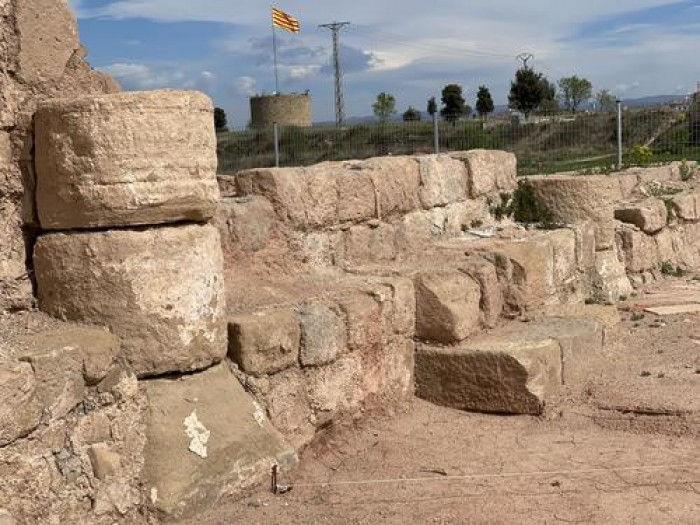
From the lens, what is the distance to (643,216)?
389 inches

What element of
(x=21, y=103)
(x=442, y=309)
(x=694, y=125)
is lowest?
(x=442, y=309)

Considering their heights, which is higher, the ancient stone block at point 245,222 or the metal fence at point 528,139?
the metal fence at point 528,139

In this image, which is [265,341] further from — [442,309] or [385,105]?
[385,105]

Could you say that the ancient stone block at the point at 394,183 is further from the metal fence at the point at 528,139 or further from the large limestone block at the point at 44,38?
the metal fence at the point at 528,139

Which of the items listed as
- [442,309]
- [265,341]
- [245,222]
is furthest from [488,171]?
[265,341]

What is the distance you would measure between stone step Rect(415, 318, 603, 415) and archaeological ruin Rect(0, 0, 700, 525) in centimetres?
1

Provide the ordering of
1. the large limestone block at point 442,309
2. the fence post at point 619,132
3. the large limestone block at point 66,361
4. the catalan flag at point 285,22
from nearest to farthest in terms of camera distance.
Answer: the large limestone block at point 66,361 < the large limestone block at point 442,309 < the fence post at point 619,132 < the catalan flag at point 285,22

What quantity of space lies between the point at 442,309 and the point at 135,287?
2216mm

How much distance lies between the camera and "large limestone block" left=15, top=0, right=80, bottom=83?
4.03 metres

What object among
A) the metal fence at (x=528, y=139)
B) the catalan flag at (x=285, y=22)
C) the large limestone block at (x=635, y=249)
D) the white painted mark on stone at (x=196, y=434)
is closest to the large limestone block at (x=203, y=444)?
the white painted mark on stone at (x=196, y=434)

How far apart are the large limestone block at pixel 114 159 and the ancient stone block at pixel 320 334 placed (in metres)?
1.03

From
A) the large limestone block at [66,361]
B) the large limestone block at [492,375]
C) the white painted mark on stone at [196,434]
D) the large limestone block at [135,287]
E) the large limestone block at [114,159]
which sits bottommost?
the large limestone block at [492,375]

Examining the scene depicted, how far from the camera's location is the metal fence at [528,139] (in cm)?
1558

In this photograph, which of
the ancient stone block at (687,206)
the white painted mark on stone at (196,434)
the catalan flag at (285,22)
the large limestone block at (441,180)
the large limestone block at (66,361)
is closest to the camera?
the large limestone block at (66,361)
